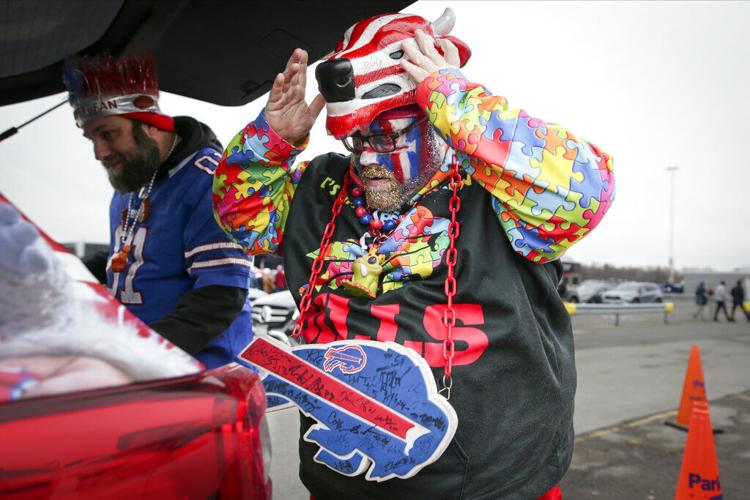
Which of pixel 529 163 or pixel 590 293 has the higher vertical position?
pixel 529 163

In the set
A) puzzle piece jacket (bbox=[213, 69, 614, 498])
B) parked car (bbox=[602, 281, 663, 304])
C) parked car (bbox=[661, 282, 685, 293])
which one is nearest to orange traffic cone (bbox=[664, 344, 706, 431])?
puzzle piece jacket (bbox=[213, 69, 614, 498])

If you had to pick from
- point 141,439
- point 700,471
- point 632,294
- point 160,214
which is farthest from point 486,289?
point 632,294

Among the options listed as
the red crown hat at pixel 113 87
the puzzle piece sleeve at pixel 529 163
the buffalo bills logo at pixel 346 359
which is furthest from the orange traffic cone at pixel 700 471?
the red crown hat at pixel 113 87

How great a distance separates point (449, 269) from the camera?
1.34 meters

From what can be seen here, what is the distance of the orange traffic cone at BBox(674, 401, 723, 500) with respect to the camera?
2977mm

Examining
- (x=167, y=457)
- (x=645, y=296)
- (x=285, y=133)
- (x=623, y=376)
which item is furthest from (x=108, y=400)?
(x=645, y=296)

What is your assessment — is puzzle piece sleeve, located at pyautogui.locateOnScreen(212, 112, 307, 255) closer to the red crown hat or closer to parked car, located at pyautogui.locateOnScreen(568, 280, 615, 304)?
the red crown hat

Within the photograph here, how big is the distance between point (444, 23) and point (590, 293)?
2788 centimetres

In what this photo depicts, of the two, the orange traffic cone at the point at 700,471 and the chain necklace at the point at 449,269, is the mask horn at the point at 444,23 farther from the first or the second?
the orange traffic cone at the point at 700,471

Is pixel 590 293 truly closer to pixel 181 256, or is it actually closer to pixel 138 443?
pixel 181 256

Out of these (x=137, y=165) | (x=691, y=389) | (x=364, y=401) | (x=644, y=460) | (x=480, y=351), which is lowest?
(x=644, y=460)

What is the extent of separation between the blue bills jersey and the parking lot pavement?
2.46m

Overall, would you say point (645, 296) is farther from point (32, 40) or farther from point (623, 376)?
point (32, 40)

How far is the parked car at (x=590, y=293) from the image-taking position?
2642cm
